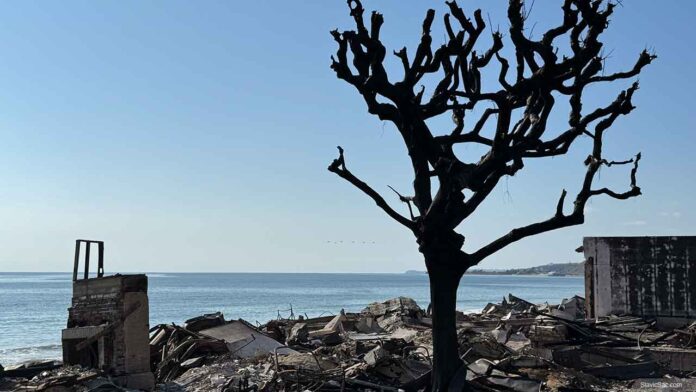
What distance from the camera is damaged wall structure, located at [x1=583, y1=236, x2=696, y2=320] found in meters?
25.4

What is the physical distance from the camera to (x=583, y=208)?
1390cm

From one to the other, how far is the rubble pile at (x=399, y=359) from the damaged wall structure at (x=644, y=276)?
1.02 m

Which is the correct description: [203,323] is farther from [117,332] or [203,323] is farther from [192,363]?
[117,332]

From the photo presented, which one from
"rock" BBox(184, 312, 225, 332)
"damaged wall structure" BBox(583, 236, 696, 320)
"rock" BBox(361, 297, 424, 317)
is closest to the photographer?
"rock" BBox(184, 312, 225, 332)

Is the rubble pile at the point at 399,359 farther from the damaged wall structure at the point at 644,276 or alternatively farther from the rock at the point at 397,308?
the rock at the point at 397,308

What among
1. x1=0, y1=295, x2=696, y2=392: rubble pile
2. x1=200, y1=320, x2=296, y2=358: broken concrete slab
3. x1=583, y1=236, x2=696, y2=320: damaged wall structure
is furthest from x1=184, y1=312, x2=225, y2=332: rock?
x1=583, y1=236, x2=696, y2=320: damaged wall structure

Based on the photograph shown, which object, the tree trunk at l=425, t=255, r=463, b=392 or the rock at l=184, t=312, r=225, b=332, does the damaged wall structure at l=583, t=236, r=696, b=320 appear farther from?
the tree trunk at l=425, t=255, r=463, b=392

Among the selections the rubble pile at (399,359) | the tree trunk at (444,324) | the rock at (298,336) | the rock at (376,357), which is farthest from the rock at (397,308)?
the tree trunk at (444,324)

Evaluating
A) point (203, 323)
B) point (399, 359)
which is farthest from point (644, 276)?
point (203, 323)

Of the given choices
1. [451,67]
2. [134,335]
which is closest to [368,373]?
[134,335]

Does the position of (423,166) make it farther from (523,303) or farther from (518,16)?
(523,303)

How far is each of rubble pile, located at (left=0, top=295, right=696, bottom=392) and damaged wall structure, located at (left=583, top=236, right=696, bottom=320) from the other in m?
1.02

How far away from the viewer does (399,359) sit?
16.4m

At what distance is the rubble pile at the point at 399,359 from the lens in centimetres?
1527
